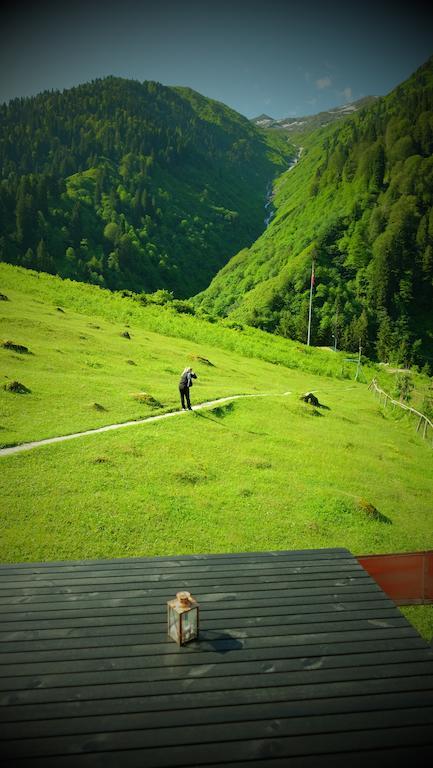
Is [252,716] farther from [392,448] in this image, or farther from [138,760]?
[392,448]

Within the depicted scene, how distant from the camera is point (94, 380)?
39250mm

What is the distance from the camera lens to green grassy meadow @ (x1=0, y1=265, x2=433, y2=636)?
2072cm

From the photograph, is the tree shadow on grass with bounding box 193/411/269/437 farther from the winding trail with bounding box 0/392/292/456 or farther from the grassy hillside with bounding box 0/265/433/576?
the winding trail with bounding box 0/392/292/456

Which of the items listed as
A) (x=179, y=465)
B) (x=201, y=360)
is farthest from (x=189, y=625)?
(x=201, y=360)

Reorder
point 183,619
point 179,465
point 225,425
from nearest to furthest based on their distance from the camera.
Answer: point 183,619 < point 179,465 < point 225,425

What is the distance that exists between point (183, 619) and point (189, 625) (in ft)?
0.86

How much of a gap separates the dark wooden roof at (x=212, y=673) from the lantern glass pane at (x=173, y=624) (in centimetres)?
18

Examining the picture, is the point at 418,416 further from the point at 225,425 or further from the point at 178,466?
the point at 178,466

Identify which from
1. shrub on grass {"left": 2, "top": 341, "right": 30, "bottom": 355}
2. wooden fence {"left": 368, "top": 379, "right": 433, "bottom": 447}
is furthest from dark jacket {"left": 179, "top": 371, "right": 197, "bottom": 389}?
wooden fence {"left": 368, "top": 379, "right": 433, "bottom": 447}

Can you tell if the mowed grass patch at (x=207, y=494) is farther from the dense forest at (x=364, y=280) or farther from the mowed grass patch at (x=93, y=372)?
the dense forest at (x=364, y=280)

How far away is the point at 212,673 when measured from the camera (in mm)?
7863

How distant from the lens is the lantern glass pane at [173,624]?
848 cm

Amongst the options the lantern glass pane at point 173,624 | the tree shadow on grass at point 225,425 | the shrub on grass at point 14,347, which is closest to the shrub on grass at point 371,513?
the tree shadow on grass at point 225,425

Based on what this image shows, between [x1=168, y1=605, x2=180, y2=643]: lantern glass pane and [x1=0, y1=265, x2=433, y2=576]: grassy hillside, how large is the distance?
10693mm
